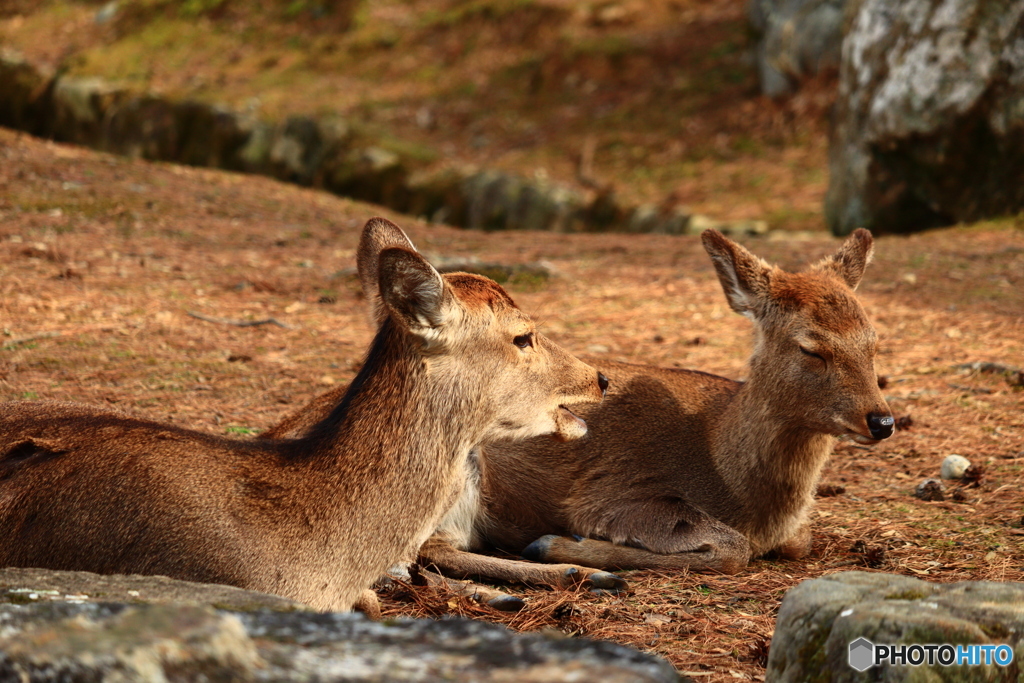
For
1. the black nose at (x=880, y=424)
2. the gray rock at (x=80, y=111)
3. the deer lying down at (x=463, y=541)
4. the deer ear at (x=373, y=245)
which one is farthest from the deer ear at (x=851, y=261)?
the gray rock at (x=80, y=111)

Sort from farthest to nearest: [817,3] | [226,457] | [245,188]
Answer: [817,3] → [245,188] → [226,457]

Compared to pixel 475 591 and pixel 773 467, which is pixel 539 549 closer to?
pixel 475 591

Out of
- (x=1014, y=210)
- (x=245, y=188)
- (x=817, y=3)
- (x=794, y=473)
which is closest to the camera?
(x=794, y=473)

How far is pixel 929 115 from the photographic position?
531 inches

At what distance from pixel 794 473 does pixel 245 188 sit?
35.4 feet

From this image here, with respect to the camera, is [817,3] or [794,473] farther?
[817,3]

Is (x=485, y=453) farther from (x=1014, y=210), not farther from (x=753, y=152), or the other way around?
(x=753, y=152)

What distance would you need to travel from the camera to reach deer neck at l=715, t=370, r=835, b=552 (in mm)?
6004

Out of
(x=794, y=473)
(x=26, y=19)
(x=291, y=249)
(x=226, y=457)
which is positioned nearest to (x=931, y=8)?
(x=291, y=249)

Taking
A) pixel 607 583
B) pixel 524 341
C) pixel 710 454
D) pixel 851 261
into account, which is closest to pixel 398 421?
pixel 524 341

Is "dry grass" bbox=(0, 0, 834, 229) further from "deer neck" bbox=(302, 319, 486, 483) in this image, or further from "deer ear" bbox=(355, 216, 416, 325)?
"deer neck" bbox=(302, 319, 486, 483)

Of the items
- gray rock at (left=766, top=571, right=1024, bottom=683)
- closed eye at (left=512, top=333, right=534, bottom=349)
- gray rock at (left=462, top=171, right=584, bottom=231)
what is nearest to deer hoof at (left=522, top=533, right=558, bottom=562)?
closed eye at (left=512, top=333, right=534, bottom=349)

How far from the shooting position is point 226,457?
14.0 ft

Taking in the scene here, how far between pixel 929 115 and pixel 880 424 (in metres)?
9.27
